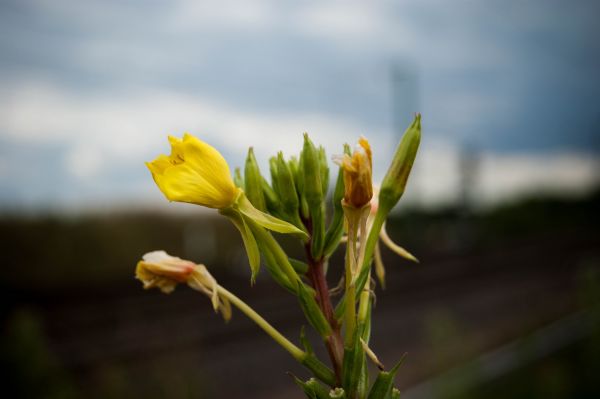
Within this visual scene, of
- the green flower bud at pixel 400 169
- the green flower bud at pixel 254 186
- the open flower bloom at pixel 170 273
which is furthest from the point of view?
the open flower bloom at pixel 170 273

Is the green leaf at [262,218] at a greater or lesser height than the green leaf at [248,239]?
greater

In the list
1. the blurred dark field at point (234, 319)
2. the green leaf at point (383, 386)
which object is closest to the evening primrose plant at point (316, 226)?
the green leaf at point (383, 386)

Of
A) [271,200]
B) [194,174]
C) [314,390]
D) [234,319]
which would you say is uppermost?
[194,174]

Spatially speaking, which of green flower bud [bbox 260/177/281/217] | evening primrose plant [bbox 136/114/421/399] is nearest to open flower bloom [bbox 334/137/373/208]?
evening primrose plant [bbox 136/114/421/399]

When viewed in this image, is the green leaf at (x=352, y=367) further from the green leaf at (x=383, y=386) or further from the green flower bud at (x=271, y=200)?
the green flower bud at (x=271, y=200)

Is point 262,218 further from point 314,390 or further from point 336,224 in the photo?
point 314,390

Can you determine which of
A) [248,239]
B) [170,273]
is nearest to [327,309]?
[248,239]

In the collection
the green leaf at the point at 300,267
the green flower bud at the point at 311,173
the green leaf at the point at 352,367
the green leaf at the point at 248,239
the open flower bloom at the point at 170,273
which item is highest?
the green flower bud at the point at 311,173

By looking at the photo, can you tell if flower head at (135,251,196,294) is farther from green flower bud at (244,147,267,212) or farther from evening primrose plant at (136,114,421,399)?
green flower bud at (244,147,267,212)
